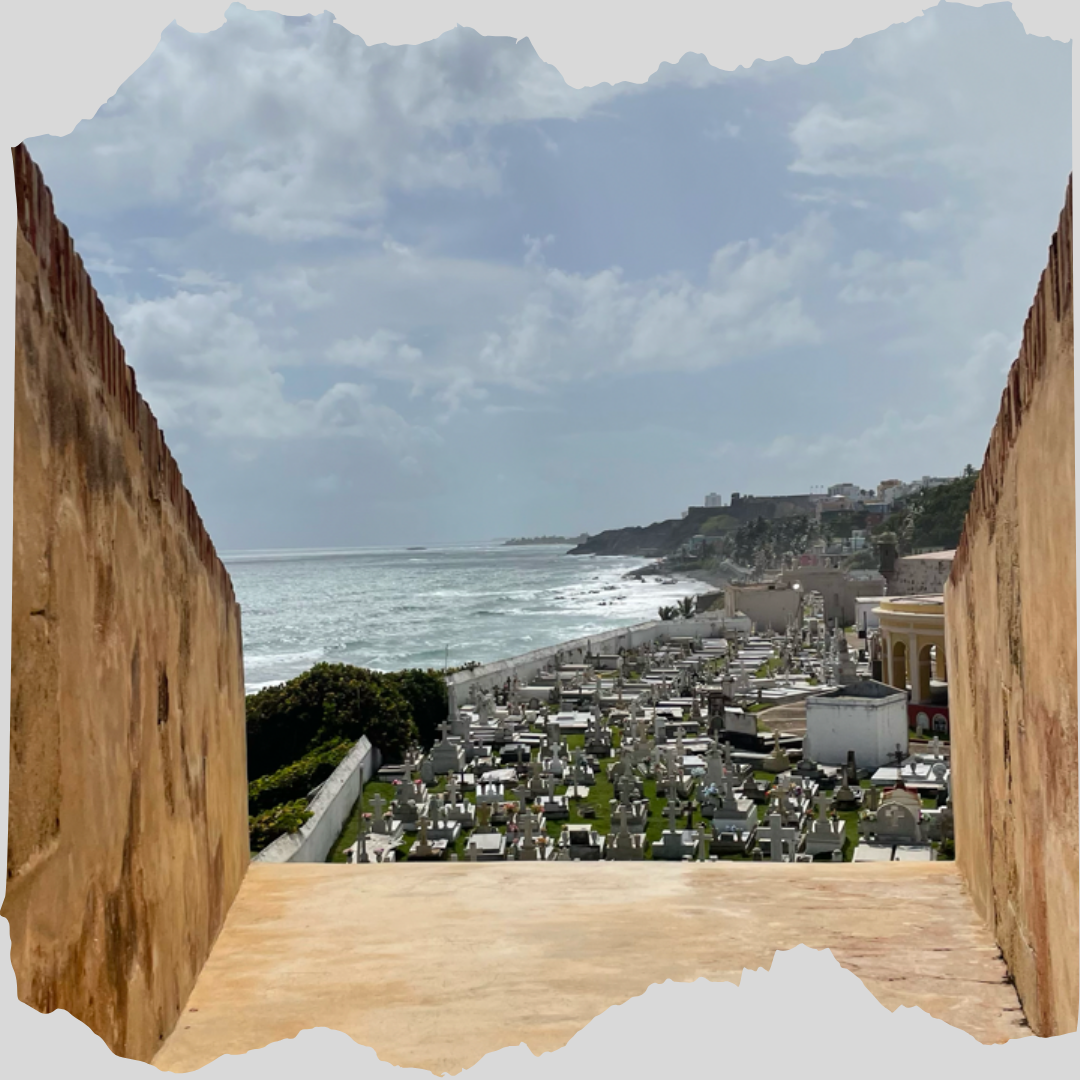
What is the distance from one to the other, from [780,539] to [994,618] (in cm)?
9739

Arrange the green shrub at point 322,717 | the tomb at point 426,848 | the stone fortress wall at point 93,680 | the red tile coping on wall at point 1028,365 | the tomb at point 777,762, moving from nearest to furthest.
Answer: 1. the stone fortress wall at point 93,680
2. the red tile coping on wall at point 1028,365
3. the tomb at point 426,848
4. the tomb at point 777,762
5. the green shrub at point 322,717

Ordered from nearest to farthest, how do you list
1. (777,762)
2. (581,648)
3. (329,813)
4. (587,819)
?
(329,813) → (587,819) → (777,762) → (581,648)

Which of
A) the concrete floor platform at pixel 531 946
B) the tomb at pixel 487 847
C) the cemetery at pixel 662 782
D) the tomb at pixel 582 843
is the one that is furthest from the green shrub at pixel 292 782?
the concrete floor platform at pixel 531 946

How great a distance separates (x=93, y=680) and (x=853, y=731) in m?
17.6

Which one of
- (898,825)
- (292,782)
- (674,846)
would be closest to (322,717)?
(292,782)

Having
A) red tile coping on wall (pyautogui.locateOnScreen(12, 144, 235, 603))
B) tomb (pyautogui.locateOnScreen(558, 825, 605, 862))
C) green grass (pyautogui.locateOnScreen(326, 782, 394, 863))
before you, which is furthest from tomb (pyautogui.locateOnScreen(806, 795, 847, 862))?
red tile coping on wall (pyautogui.locateOnScreen(12, 144, 235, 603))

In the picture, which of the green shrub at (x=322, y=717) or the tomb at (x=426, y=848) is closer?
the tomb at (x=426, y=848)

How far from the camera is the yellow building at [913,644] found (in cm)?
2388

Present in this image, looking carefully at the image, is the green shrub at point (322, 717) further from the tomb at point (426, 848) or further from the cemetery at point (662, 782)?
the tomb at point (426, 848)

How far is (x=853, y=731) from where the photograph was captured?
59.8ft

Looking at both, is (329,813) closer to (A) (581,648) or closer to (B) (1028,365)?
(B) (1028,365)

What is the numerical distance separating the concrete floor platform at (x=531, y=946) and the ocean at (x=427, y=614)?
1402 centimetres

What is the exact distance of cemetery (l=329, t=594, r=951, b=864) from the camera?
12.7 m

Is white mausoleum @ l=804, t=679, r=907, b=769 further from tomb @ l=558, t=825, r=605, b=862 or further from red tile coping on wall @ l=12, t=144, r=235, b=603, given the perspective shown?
red tile coping on wall @ l=12, t=144, r=235, b=603
